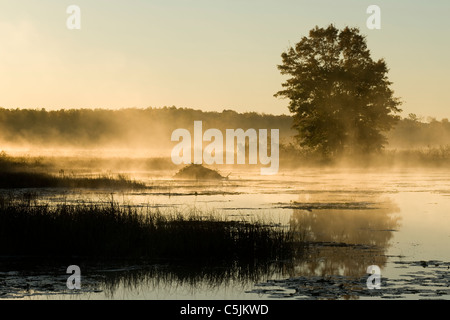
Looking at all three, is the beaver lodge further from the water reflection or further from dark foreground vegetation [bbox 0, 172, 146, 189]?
the water reflection

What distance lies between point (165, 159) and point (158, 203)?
4967cm

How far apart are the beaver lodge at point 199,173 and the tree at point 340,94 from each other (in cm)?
1989

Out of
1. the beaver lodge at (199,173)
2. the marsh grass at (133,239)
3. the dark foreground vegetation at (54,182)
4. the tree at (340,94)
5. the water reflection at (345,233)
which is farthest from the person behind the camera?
the tree at (340,94)

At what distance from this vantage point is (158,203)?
29.0 meters

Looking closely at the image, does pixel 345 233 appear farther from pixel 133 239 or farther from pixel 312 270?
pixel 133 239

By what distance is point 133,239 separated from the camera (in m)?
18.1

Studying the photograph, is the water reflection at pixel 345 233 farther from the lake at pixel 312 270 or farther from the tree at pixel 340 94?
the tree at pixel 340 94

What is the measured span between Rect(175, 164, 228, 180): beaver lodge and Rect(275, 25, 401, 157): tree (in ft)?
65.3

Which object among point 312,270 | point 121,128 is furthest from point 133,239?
point 121,128

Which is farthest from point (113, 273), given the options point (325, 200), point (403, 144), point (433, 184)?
point (403, 144)

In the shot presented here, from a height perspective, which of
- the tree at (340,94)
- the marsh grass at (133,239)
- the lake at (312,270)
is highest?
the tree at (340,94)

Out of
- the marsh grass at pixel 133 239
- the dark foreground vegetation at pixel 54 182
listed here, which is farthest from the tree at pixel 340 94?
the marsh grass at pixel 133 239

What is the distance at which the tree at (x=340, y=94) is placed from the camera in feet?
220

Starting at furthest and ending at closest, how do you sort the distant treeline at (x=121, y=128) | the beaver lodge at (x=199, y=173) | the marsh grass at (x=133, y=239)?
1. the distant treeline at (x=121, y=128)
2. the beaver lodge at (x=199, y=173)
3. the marsh grass at (x=133, y=239)
